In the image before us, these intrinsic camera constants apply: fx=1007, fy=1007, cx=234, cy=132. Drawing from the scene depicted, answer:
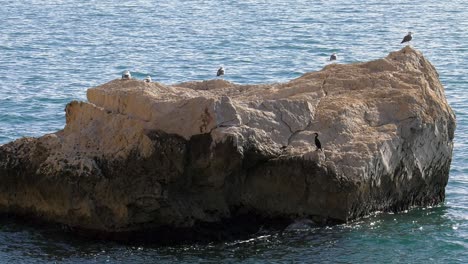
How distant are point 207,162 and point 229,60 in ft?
73.9

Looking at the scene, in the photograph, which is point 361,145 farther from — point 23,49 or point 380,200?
point 23,49

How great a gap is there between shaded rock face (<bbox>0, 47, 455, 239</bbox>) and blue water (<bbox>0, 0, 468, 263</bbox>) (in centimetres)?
46

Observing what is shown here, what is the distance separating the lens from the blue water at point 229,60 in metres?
16.8

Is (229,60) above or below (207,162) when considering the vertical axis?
above

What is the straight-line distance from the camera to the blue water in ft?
55.2

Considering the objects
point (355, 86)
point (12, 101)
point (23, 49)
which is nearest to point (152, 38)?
point (23, 49)

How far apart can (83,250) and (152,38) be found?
29.7m

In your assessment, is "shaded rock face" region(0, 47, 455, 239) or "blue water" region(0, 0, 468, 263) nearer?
"blue water" region(0, 0, 468, 263)

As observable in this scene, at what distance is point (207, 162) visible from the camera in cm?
1695

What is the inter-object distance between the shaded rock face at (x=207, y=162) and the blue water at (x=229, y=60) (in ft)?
1.50

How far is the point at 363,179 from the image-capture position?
1736 cm

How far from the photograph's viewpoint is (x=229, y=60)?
39219 mm

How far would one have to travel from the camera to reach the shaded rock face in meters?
17.0

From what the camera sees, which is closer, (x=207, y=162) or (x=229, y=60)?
(x=207, y=162)
